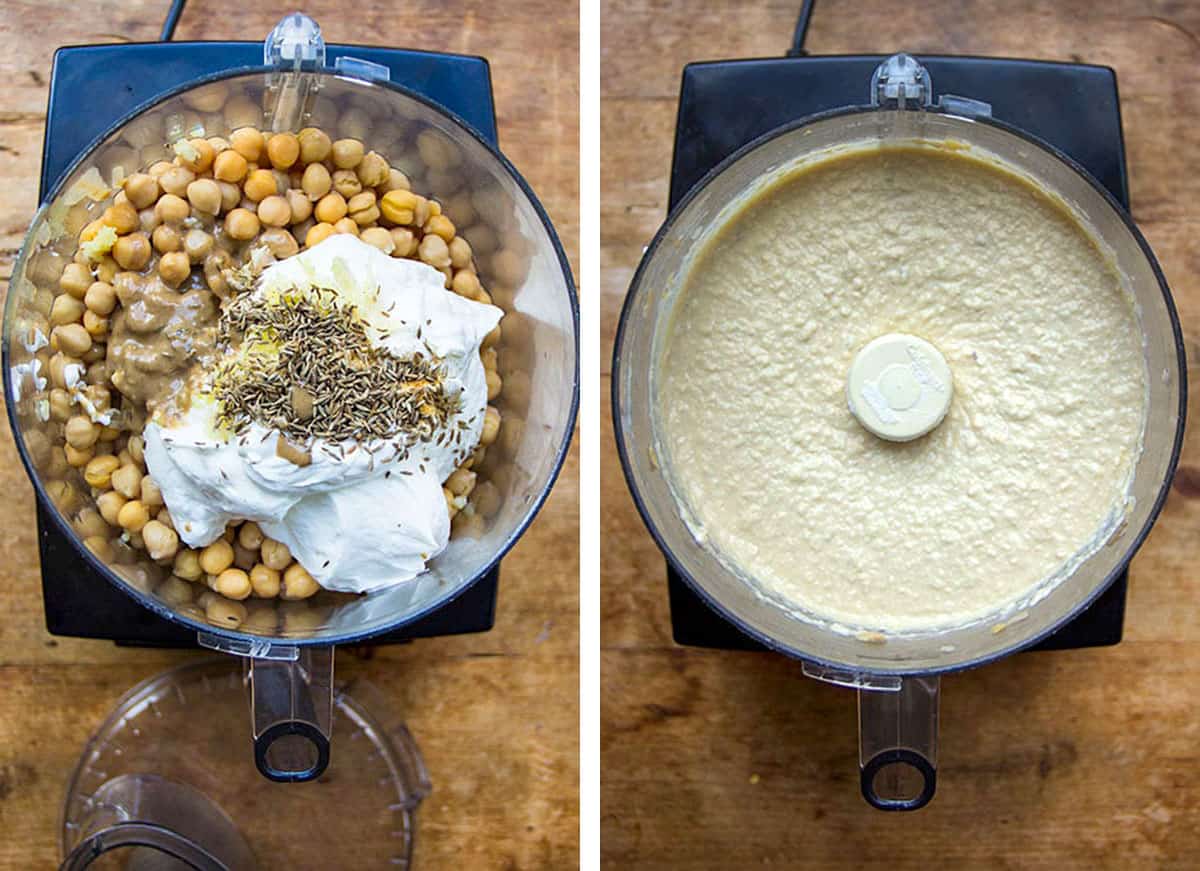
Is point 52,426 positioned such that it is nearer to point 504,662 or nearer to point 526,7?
point 504,662

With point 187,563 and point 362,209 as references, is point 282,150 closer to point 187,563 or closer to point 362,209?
point 362,209

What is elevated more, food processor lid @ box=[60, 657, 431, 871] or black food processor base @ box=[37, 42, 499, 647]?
black food processor base @ box=[37, 42, 499, 647]

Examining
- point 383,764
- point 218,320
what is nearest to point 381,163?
point 218,320

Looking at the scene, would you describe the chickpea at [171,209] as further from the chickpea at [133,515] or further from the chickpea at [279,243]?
the chickpea at [133,515]

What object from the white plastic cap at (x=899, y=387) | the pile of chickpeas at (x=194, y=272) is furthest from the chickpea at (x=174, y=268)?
the white plastic cap at (x=899, y=387)

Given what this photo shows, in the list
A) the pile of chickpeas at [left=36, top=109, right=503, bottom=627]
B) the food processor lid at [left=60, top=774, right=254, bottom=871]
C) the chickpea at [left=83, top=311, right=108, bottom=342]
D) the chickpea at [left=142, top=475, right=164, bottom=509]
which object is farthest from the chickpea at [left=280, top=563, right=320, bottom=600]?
the food processor lid at [left=60, top=774, right=254, bottom=871]

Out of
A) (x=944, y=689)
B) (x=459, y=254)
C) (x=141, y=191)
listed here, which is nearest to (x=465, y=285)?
(x=459, y=254)

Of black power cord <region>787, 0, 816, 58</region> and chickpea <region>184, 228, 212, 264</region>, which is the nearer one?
chickpea <region>184, 228, 212, 264</region>

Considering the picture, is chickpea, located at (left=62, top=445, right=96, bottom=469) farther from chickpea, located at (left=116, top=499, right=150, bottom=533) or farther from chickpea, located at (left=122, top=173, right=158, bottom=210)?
chickpea, located at (left=122, top=173, right=158, bottom=210)
